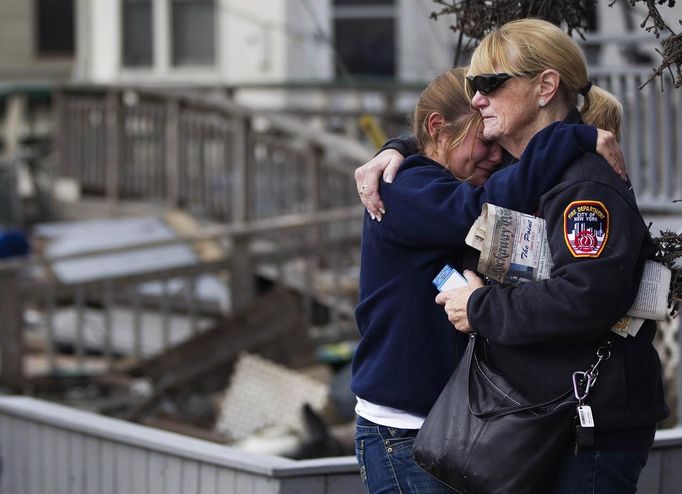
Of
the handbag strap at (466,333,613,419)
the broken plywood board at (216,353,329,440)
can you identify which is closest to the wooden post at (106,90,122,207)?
the broken plywood board at (216,353,329,440)

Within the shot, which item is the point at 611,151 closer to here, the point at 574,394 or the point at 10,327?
the point at 574,394

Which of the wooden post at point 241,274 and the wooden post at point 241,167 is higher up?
the wooden post at point 241,167

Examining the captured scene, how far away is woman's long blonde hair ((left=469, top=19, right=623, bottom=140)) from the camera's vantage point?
106 inches

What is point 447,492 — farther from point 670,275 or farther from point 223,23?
point 223,23

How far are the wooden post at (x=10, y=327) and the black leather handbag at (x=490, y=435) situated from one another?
6.74 metres

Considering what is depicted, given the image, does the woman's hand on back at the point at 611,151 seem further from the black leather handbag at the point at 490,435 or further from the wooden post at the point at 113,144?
the wooden post at the point at 113,144

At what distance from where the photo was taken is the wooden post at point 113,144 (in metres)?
14.5

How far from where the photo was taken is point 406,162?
2.93m

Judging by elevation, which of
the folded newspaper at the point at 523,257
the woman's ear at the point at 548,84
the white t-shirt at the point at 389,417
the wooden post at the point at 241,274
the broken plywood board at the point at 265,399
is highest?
the woman's ear at the point at 548,84

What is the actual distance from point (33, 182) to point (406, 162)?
13.6m

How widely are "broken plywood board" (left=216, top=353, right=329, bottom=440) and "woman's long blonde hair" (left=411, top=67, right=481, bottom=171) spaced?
18.0 ft

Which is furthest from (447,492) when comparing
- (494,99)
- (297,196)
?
(297,196)

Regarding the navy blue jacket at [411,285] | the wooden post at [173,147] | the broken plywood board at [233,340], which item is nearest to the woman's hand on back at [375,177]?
the navy blue jacket at [411,285]

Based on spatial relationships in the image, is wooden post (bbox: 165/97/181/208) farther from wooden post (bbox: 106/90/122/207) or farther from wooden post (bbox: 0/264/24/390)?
wooden post (bbox: 0/264/24/390)
